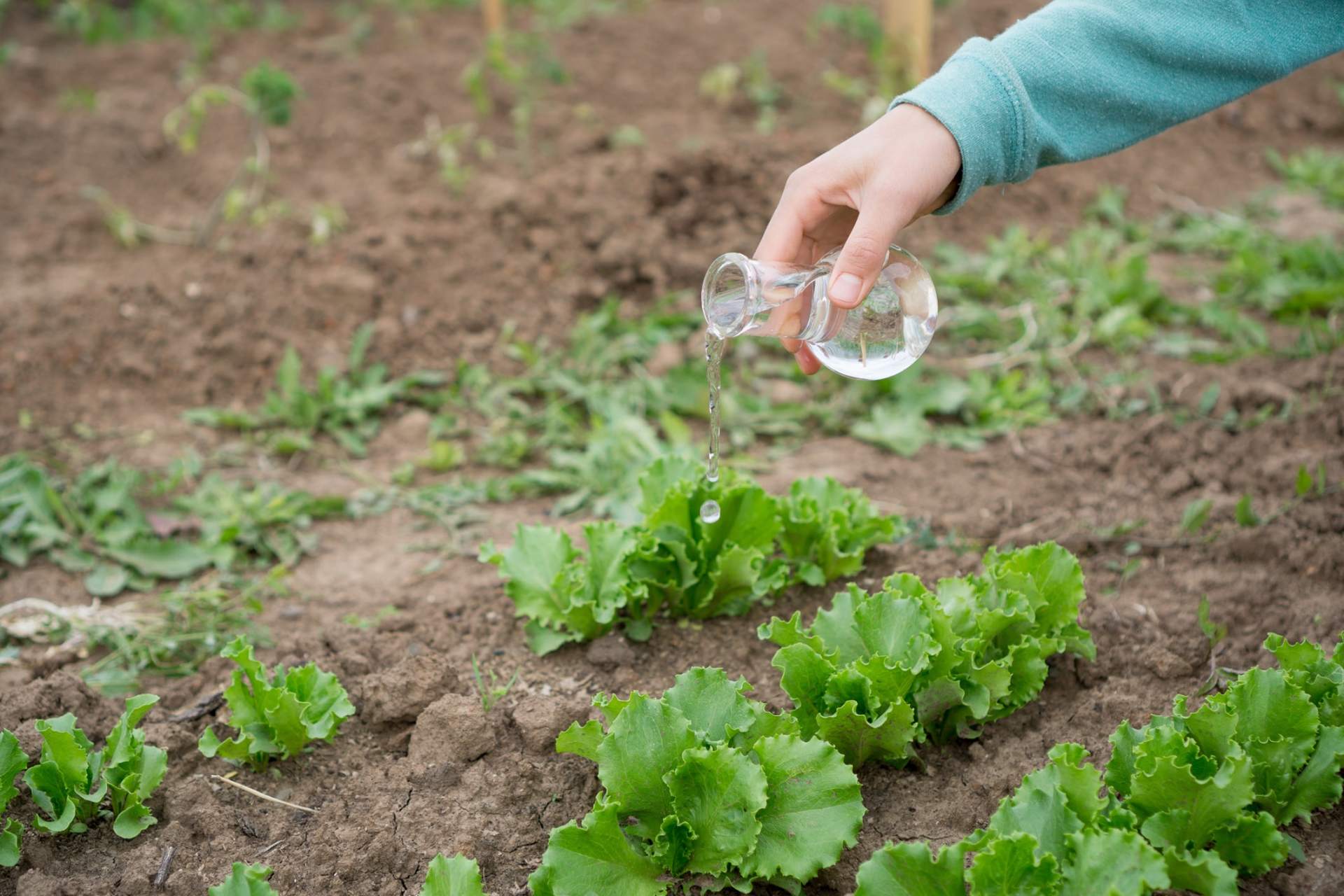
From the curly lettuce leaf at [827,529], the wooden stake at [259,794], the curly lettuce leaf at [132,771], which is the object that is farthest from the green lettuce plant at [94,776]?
the curly lettuce leaf at [827,529]

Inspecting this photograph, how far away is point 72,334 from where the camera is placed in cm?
466

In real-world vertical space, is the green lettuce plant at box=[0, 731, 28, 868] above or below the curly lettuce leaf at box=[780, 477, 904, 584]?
below

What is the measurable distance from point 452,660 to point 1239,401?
9.74 ft

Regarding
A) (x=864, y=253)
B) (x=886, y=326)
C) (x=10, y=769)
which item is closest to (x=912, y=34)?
(x=886, y=326)

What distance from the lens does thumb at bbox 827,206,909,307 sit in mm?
2215

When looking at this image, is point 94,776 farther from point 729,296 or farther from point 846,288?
point 846,288

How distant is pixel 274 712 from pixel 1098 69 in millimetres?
2259

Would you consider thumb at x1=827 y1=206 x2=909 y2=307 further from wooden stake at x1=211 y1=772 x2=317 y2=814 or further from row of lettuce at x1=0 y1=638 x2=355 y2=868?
wooden stake at x1=211 y1=772 x2=317 y2=814

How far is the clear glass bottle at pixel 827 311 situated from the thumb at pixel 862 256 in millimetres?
226

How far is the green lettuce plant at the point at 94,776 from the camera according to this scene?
230cm

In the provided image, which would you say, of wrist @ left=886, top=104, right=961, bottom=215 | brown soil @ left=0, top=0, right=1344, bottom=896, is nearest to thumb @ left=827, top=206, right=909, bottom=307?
wrist @ left=886, top=104, right=961, bottom=215

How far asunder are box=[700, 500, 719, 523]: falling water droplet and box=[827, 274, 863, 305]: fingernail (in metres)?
0.73

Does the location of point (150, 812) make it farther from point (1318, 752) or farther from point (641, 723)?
point (1318, 752)

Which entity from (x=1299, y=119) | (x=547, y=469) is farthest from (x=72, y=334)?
(x=1299, y=119)
